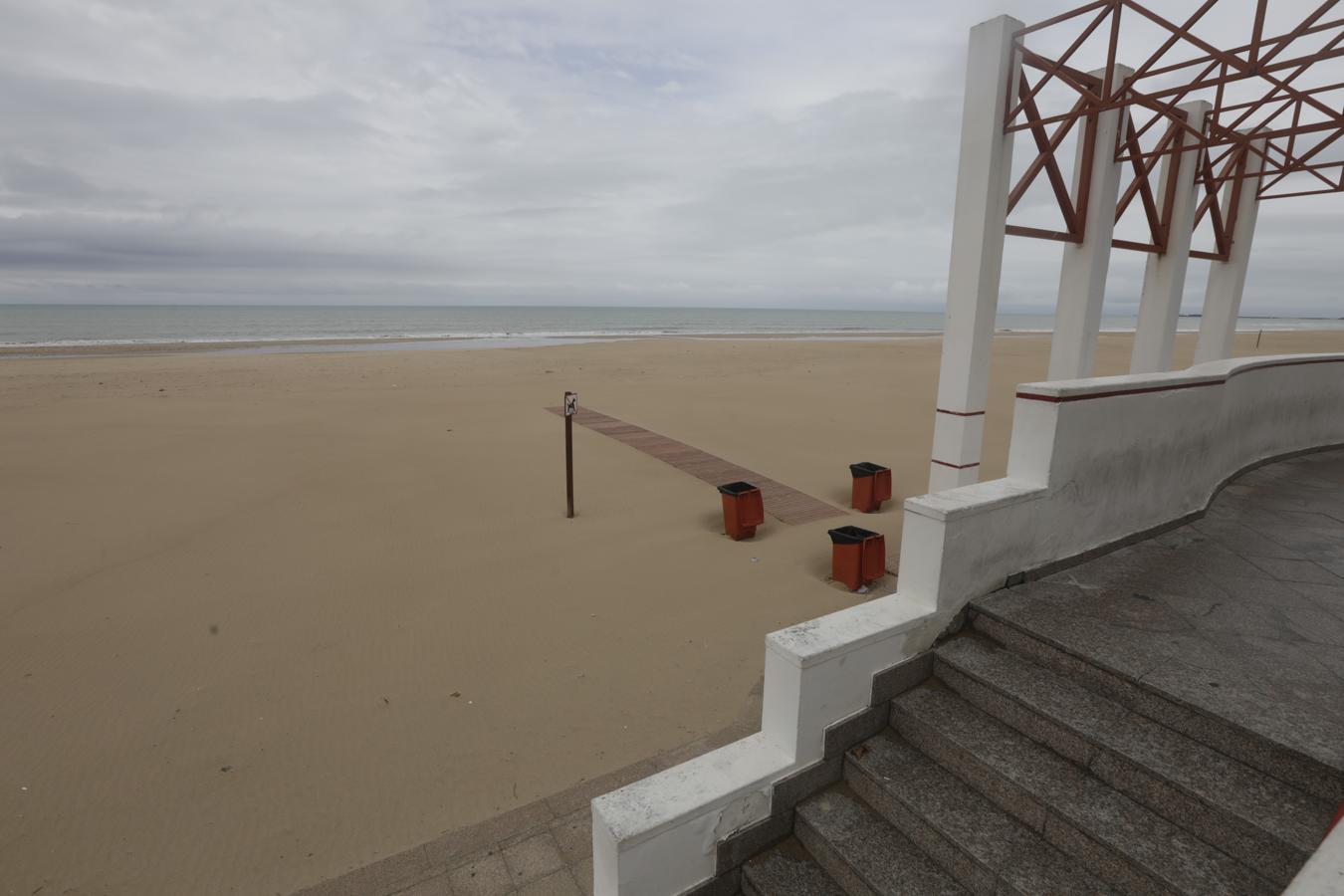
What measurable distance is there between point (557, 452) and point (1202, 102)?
9875mm

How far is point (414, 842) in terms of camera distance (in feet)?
11.3

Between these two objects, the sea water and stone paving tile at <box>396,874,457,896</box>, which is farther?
the sea water

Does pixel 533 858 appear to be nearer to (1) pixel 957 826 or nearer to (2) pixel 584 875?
(2) pixel 584 875

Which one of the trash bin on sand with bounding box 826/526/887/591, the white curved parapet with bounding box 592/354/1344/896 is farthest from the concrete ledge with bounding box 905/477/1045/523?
the trash bin on sand with bounding box 826/526/887/591

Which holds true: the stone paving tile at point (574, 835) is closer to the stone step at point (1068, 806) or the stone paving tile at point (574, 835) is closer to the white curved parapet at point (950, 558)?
the white curved parapet at point (950, 558)

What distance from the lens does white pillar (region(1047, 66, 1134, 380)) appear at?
683 cm

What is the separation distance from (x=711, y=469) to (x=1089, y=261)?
18.2 feet

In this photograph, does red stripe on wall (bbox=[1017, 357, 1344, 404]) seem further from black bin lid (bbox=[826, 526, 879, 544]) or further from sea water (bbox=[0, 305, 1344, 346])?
A: sea water (bbox=[0, 305, 1344, 346])

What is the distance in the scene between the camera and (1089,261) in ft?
22.9

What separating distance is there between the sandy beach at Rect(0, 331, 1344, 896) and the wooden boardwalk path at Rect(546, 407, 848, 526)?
0.38 metres

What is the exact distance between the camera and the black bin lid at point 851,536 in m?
6.30

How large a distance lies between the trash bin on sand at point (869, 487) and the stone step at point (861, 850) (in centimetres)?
570

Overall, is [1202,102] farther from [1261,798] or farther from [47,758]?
[47,758]

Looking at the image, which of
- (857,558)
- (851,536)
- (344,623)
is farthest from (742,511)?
(344,623)
